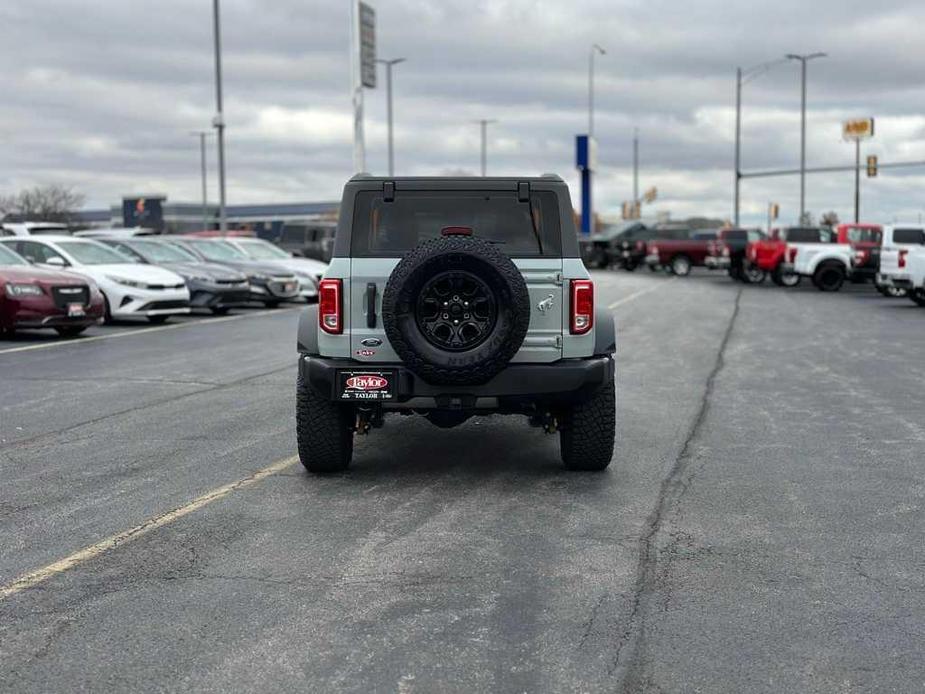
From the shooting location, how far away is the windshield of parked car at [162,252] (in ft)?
80.4

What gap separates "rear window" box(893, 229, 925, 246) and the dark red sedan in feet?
64.6

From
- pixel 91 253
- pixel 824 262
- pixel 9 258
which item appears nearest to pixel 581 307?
pixel 9 258

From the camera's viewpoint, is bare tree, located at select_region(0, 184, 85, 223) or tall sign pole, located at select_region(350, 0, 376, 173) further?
bare tree, located at select_region(0, 184, 85, 223)

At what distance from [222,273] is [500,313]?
17.3 metres

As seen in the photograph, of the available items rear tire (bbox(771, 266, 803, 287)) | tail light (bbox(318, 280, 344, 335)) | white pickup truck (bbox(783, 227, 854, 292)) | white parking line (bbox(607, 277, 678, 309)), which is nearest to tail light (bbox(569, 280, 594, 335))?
tail light (bbox(318, 280, 344, 335))

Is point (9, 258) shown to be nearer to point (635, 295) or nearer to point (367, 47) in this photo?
point (635, 295)

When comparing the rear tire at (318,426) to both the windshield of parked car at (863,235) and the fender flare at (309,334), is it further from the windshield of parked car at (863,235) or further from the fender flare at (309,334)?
the windshield of parked car at (863,235)

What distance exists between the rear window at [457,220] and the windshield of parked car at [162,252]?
57.3ft

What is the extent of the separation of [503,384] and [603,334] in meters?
0.87

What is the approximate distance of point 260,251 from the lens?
93.9 ft

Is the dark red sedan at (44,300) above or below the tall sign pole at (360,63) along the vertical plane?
below

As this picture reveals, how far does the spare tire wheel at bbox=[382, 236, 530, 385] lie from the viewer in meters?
6.86

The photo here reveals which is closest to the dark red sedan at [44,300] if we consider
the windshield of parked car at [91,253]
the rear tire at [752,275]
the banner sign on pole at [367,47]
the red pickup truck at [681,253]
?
the windshield of parked car at [91,253]

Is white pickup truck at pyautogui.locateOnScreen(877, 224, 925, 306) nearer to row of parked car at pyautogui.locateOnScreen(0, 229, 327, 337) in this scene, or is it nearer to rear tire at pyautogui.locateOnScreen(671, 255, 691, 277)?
row of parked car at pyautogui.locateOnScreen(0, 229, 327, 337)
